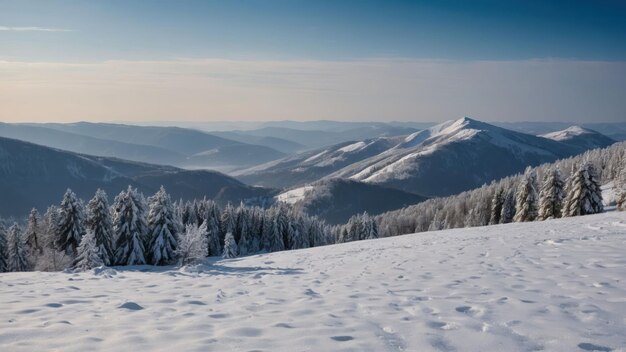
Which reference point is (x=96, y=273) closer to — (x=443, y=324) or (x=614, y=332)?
(x=443, y=324)

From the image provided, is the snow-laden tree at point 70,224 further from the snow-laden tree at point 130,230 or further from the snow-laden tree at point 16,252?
the snow-laden tree at point 130,230

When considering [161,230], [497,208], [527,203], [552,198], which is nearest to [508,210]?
[497,208]

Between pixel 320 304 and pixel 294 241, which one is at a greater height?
pixel 320 304

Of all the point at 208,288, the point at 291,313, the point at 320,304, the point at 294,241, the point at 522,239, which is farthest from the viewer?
the point at 294,241

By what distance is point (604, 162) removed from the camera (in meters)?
118

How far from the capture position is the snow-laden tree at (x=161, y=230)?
1491 inches

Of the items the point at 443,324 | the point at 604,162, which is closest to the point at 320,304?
the point at 443,324

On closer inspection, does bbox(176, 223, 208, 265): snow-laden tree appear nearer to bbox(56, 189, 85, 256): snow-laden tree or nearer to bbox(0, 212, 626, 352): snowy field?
bbox(0, 212, 626, 352): snowy field

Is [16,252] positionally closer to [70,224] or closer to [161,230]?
[70,224]

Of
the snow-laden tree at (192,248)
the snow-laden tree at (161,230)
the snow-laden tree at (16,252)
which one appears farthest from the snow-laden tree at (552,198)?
the snow-laden tree at (16,252)

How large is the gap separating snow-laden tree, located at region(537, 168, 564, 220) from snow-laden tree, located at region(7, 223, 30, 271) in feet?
230

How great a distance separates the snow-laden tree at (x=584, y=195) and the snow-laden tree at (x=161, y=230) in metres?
50.8

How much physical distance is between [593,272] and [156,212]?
123 feet

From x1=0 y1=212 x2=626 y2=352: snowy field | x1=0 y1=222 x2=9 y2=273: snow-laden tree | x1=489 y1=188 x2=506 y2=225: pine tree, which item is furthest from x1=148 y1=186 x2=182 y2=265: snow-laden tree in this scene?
x1=489 y1=188 x2=506 y2=225: pine tree
